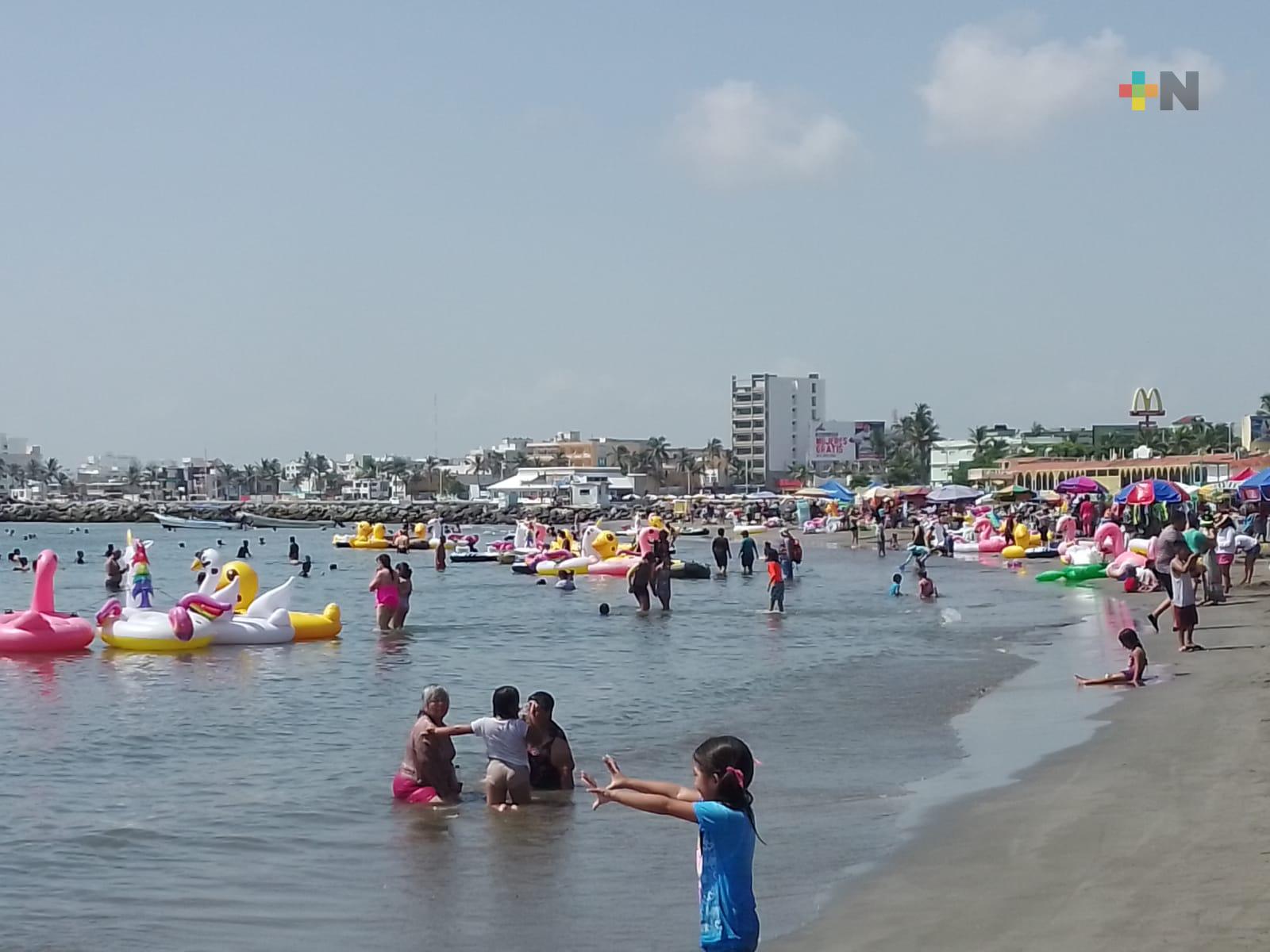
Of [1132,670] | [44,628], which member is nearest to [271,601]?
[44,628]

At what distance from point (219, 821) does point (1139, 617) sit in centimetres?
1723

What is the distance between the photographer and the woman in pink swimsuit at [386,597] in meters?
25.5

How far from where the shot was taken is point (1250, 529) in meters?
35.6

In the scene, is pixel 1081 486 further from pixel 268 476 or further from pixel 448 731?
pixel 268 476

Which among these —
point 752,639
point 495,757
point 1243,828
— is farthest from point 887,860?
point 752,639

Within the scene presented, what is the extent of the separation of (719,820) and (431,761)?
609cm

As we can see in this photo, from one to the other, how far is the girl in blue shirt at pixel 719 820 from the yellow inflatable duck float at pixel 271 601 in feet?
62.3

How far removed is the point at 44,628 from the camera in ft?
71.2

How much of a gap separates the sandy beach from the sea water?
1.51ft

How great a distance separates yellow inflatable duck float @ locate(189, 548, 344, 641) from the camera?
23594mm

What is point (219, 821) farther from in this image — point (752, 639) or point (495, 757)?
point (752, 639)

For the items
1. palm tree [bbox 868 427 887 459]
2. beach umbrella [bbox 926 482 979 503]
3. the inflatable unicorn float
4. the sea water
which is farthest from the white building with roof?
the inflatable unicorn float

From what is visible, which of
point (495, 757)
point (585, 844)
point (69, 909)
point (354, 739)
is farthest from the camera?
point (354, 739)

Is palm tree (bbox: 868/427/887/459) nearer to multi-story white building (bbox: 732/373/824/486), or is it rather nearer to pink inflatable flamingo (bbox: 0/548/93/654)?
multi-story white building (bbox: 732/373/824/486)
